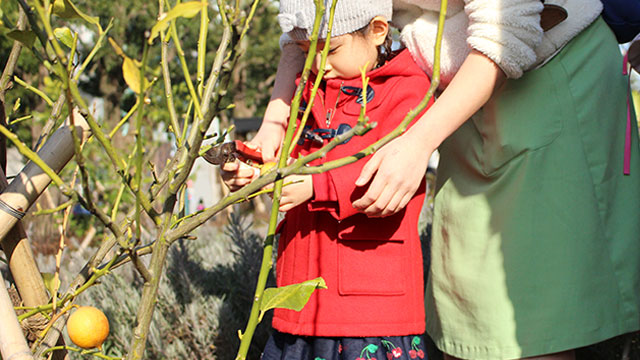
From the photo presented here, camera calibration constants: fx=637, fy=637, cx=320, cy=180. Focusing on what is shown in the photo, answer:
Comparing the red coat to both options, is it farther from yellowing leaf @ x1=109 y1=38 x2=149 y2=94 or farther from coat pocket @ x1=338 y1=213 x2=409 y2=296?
yellowing leaf @ x1=109 y1=38 x2=149 y2=94

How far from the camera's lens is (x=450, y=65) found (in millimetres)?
1449

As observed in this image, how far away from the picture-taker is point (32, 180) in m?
0.85

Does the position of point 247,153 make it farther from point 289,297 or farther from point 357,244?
point 289,297

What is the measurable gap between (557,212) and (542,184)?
0.07 metres

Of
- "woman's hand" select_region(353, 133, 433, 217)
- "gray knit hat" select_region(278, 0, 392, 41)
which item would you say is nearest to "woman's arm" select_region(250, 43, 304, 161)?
"gray knit hat" select_region(278, 0, 392, 41)

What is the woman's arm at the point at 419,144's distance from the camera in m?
1.24

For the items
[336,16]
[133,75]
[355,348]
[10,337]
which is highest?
[336,16]

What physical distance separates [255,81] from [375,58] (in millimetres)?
15838

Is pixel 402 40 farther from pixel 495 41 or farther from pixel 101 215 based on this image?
pixel 101 215

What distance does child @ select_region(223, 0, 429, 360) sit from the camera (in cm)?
142

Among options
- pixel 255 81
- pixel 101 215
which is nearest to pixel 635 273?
pixel 101 215

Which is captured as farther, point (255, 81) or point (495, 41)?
point (255, 81)

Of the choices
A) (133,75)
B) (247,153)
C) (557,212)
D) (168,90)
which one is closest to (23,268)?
(168,90)

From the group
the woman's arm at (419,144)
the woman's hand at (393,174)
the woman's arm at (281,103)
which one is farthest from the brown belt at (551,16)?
the woman's arm at (281,103)
